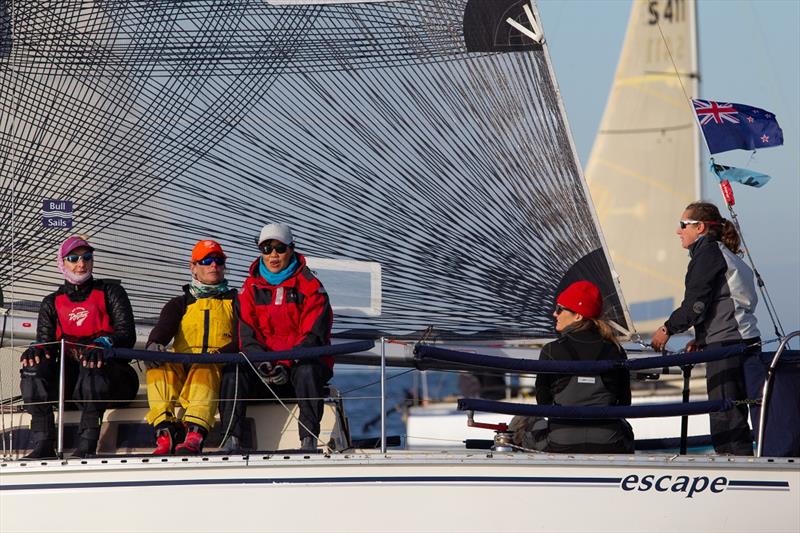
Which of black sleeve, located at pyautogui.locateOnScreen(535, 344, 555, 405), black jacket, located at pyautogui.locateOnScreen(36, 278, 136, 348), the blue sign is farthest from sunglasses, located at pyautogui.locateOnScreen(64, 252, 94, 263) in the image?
black sleeve, located at pyautogui.locateOnScreen(535, 344, 555, 405)

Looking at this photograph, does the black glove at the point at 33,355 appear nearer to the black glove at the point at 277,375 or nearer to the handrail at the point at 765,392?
the black glove at the point at 277,375

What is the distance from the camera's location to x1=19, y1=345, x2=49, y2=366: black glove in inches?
266

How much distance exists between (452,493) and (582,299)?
3.57 ft

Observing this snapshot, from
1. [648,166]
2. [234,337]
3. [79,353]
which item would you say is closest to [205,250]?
[234,337]

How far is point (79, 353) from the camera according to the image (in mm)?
6777

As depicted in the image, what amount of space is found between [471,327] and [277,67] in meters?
1.92

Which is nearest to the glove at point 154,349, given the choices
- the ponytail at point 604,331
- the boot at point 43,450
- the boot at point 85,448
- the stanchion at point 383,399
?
the boot at point 85,448

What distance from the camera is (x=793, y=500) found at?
641cm

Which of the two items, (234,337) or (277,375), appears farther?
(234,337)

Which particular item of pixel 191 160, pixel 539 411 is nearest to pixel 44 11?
pixel 191 160

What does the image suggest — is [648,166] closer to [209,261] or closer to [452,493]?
[209,261]

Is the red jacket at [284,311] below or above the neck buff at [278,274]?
below

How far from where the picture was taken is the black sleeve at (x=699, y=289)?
6754mm

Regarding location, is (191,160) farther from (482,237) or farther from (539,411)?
(539,411)
